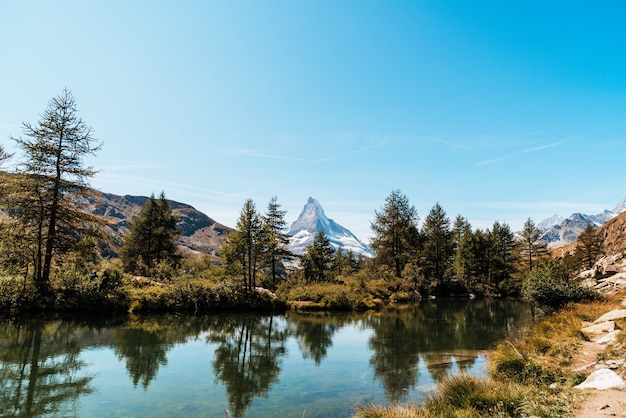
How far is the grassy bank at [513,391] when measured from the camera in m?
6.82

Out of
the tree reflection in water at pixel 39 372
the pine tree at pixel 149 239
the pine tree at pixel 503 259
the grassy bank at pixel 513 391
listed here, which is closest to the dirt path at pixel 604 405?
the grassy bank at pixel 513 391

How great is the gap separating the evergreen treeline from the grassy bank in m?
17.5

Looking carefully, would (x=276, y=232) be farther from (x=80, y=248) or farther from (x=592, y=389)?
(x=592, y=389)

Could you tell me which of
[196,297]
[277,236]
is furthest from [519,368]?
[277,236]

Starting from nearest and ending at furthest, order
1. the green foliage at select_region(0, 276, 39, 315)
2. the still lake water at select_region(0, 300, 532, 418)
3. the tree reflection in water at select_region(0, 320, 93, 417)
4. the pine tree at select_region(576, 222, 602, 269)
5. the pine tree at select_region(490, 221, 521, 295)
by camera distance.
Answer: the tree reflection in water at select_region(0, 320, 93, 417) < the still lake water at select_region(0, 300, 532, 418) < the green foliage at select_region(0, 276, 39, 315) < the pine tree at select_region(490, 221, 521, 295) < the pine tree at select_region(576, 222, 602, 269)

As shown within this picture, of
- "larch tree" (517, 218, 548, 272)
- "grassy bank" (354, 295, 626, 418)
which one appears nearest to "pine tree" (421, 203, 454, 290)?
"larch tree" (517, 218, 548, 272)

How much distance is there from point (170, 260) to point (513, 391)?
145 ft

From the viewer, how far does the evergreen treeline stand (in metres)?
24.7

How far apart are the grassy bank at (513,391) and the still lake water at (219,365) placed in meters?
2.23

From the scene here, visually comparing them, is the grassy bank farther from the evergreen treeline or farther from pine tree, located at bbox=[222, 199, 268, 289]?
pine tree, located at bbox=[222, 199, 268, 289]

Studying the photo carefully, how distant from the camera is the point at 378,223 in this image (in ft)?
187

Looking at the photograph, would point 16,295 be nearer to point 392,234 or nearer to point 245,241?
point 245,241

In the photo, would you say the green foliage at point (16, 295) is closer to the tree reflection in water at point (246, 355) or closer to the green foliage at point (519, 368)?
the tree reflection in water at point (246, 355)

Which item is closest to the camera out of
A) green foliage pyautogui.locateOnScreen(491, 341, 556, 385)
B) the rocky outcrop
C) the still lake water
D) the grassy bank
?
the grassy bank
